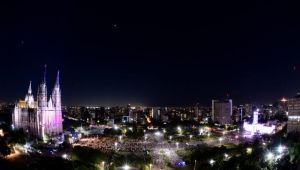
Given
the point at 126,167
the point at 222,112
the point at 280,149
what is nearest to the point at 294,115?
the point at 280,149

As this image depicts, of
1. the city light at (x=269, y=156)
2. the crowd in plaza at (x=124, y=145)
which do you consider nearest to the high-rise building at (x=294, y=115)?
the crowd in plaza at (x=124, y=145)

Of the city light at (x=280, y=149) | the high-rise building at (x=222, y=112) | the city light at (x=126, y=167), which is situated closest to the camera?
the city light at (x=126, y=167)

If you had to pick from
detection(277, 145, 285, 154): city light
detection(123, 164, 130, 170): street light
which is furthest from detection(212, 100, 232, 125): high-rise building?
detection(123, 164, 130, 170): street light

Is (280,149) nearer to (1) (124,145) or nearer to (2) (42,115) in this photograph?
(1) (124,145)

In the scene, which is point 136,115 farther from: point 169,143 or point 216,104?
point 169,143

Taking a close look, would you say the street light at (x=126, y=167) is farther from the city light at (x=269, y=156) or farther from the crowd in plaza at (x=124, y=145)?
the city light at (x=269, y=156)

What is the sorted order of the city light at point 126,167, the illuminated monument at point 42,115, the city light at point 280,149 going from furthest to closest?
1. the illuminated monument at point 42,115
2. the city light at point 280,149
3. the city light at point 126,167

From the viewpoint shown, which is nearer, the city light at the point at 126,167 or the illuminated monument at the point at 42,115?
the city light at the point at 126,167
